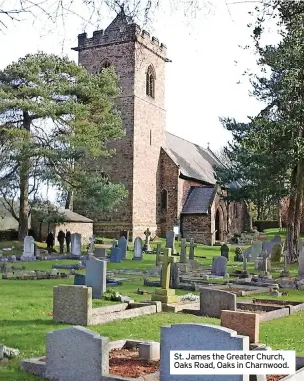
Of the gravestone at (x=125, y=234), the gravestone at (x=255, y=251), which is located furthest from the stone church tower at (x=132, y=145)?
the gravestone at (x=255, y=251)

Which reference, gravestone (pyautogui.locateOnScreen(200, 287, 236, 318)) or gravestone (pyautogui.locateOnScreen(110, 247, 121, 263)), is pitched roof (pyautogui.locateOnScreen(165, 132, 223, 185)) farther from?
gravestone (pyautogui.locateOnScreen(200, 287, 236, 318))

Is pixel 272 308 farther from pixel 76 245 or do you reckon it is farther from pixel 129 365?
pixel 76 245

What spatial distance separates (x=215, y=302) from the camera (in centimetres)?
1047

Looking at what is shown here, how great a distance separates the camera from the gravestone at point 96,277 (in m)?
12.2

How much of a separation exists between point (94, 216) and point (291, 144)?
20.2m

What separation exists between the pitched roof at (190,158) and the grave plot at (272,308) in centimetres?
3102

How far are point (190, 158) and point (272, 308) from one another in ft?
126

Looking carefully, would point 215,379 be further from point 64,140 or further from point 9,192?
point 9,192

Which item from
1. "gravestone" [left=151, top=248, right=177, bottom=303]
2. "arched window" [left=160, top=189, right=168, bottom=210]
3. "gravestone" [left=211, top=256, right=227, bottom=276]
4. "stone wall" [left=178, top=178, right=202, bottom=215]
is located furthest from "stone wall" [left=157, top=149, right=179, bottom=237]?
"gravestone" [left=151, top=248, right=177, bottom=303]

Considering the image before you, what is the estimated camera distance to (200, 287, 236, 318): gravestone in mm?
10352

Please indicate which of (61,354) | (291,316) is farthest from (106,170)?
(61,354)

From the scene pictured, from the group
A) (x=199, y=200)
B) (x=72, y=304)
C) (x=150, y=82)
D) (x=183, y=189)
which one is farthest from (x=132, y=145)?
(x=72, y=304)

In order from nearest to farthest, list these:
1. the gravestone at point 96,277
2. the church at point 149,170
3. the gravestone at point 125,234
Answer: the gravestone at point 96,277 → the gravestone at point 125,234 → the church at point 149,170
